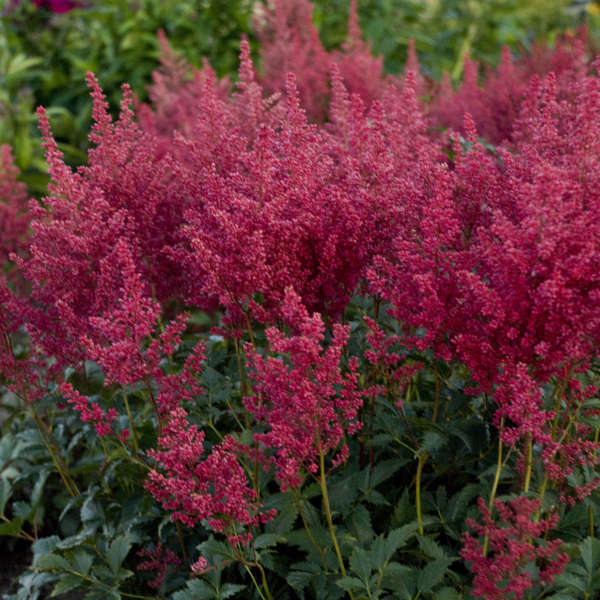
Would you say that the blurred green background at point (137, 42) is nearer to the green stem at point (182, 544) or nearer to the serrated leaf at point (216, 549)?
the green stem at point (182, 544)

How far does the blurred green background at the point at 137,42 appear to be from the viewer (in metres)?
6.80

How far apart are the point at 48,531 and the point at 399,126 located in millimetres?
2376

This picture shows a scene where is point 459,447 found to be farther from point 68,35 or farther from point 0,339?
point 68,35

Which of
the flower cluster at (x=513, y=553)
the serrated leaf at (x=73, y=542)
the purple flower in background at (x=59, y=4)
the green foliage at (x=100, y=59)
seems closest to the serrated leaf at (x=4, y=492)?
the serrated leaf at (x=73, y=542)

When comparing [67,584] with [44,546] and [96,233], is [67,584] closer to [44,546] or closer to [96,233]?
[44,546]

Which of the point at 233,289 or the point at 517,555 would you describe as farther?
the point at 233,289

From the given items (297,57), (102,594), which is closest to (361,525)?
(102,594)

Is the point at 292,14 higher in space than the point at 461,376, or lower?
higher

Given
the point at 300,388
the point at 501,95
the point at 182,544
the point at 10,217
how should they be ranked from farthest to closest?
1. the point at 501,95
2. the point at 10,217
3. the point at 182,544
4. the point at 300,388

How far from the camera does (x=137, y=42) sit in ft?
22.8

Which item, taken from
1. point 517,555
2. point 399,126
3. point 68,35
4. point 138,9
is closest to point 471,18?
point 138,9

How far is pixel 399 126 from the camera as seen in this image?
240cm

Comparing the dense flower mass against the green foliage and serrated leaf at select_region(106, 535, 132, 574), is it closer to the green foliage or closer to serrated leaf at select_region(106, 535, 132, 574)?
serrated leaf at select_region(106, 535, 132, 574)

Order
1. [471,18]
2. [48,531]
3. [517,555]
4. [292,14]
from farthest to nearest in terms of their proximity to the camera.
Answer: [471,18]
[292,14]
[48,531]
[517,555]
